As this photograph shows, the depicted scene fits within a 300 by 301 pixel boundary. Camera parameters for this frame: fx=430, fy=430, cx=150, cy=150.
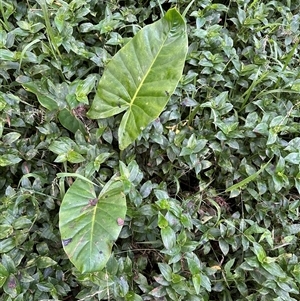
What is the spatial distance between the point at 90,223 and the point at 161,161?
1.33 ft

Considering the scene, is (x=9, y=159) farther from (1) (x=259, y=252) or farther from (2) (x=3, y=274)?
(1) (x=259, y=252)

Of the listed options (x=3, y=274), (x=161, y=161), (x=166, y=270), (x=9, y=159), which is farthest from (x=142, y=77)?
(x=3, y=274)

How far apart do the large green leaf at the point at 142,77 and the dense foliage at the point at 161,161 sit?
0.25 feet

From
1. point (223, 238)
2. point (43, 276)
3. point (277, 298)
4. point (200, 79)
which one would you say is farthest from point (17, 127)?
point (277, 298)

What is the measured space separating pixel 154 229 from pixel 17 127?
0.57 metres

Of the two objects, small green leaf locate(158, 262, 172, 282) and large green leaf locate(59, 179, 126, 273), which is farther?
small green leaf locate(158, 262, 172, 282)

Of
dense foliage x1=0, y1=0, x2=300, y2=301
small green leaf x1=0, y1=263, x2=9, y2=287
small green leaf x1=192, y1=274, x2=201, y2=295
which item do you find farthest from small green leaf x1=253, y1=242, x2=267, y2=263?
small green leaf x1=0, y1=263, x2=9, y2=287

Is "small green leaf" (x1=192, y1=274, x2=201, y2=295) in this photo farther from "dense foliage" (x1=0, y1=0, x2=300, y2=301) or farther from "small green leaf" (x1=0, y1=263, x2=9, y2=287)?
"small green leaf" (x1=0, y1=263, x2=9, y2=287)

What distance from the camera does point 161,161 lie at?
1.48 m

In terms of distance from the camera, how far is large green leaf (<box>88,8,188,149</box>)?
4.37 ft

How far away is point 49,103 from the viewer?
4.57ft

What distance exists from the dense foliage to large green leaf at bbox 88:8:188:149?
0.25ft

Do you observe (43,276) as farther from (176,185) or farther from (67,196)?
(176,185)

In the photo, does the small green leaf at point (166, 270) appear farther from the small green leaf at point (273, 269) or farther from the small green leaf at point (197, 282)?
the small green leaf at point (273, 269)
